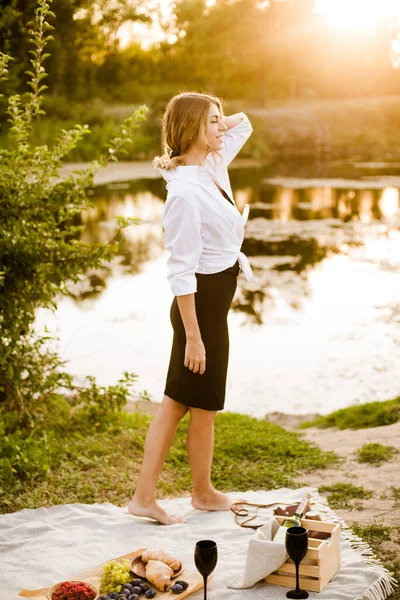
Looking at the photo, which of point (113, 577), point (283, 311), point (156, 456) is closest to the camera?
point (113, 577)

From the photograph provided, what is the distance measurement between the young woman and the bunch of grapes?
1.93 feet

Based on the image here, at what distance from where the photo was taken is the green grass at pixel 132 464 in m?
3.65

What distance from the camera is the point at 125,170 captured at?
18.8 metres

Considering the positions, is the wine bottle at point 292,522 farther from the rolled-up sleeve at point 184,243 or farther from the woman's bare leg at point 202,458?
the rolled-up sleeve at point 184,243

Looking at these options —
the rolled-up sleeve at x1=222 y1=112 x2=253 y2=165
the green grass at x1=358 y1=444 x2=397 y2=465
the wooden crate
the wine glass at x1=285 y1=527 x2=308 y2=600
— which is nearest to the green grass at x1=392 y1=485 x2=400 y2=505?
the green grass at x1=358 y1=444 x2=397 y2=465

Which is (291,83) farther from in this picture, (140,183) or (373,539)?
(373,539)

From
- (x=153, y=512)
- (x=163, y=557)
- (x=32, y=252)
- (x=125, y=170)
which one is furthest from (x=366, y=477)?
(x=125, y=170)

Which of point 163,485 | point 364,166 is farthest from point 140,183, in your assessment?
point 163,485

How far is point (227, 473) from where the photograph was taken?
396 cm

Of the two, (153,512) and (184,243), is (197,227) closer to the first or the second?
(184,243)

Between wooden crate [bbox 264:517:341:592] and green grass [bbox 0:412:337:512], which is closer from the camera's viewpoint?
wooden crate [bbox 264:517:341:592]

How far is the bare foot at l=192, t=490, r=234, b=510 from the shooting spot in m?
3.35

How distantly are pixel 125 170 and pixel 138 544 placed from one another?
1626 centimetres

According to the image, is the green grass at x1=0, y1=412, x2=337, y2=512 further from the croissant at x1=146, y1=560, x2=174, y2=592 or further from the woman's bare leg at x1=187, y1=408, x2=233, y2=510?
the croissant at x1=146, y1=560, x2=174, y2=592
